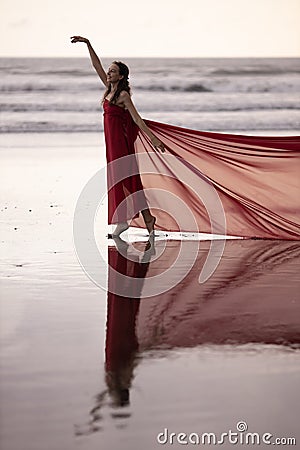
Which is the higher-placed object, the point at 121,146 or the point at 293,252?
the point at 121,146

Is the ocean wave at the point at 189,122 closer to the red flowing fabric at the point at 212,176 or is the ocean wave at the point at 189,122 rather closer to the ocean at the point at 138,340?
the ocean at the point at 138,340

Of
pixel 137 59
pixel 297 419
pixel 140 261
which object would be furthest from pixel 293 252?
pixel 137 59

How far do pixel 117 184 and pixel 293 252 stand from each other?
106cm

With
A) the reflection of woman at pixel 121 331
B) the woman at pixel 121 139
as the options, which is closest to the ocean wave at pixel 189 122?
the woman at pixel 121 139

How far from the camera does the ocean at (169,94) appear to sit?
44.3 feet

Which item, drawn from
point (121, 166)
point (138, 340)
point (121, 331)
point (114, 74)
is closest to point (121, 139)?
point (121, 166)

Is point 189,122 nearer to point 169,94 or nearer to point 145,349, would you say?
point 169,94

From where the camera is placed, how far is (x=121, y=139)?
17.9 feet

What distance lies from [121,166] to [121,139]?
154mm

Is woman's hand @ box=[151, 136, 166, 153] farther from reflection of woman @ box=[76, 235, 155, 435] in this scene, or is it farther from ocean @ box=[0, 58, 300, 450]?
reflection of woman @ box=[76, 235, 155, 435]

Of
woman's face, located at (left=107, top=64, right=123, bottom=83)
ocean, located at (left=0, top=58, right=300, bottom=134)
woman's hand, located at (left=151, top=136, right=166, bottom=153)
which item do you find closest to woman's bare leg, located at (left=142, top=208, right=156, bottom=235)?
woman's hand, located at (left=151, top=136, right=166, bottom=153)

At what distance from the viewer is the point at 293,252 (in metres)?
5.00

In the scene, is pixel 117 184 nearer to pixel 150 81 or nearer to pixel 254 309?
pixel 254 309
